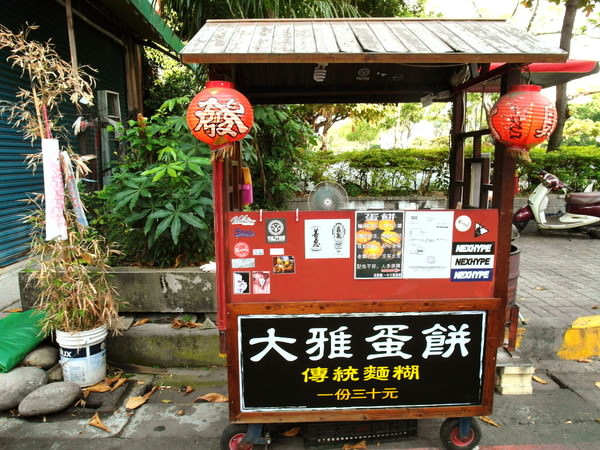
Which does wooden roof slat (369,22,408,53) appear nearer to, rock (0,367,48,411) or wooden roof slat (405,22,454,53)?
wooden roof slat (405,22,454,53)

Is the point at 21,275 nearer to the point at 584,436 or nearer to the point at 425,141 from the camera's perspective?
the point at 584,436

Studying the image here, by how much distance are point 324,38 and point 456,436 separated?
9.37ft

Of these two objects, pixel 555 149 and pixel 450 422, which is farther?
pixel 555 149

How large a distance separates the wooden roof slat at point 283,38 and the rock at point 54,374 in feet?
11.1

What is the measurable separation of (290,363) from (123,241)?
286 centimetres

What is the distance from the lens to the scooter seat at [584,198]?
8.30m

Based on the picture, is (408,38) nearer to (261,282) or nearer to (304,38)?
(304,38)

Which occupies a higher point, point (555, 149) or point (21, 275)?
point (555, 149)

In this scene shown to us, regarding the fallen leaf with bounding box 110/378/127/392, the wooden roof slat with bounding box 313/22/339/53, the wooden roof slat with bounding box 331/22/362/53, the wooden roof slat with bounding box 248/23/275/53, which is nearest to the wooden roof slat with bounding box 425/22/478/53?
the wooden roof slat with bounding box 331/22/362/53

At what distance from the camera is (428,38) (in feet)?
8.90

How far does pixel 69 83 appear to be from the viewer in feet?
11.8

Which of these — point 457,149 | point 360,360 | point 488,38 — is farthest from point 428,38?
point 360,360

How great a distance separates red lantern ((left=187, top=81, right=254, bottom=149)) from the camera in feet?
8.11

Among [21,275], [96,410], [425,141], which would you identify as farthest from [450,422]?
[425,141]
